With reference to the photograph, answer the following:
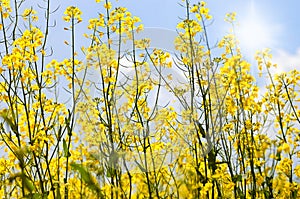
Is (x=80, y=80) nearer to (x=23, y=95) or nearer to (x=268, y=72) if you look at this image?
(x=23, y=95)

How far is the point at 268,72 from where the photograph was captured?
15.1 ft

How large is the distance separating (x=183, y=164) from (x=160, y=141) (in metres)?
0.29

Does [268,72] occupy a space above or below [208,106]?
above

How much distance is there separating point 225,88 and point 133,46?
91 cm

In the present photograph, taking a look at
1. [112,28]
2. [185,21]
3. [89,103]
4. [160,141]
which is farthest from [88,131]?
[185,21]

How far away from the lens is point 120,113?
11.7 feet

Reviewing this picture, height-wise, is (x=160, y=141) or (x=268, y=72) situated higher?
(x=268, y=72)

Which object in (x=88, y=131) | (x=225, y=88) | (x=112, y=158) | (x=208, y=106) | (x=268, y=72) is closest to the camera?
(x=112, y=158)

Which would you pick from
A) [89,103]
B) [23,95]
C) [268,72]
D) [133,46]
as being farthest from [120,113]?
[268,72]

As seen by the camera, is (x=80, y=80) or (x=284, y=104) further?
(x=284, y=104)

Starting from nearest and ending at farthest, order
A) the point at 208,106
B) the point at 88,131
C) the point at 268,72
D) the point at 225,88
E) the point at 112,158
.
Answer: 1. the point at 112,158
2. the point at 88,131
3. the point at 208,106
4. the point at 225,88
5. the point at 268,72

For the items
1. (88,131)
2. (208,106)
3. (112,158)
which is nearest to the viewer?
(112,158)

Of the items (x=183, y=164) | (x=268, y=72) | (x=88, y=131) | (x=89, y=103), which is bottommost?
(x=183, y=164)

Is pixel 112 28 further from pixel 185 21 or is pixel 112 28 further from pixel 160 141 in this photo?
pixel 160 141
